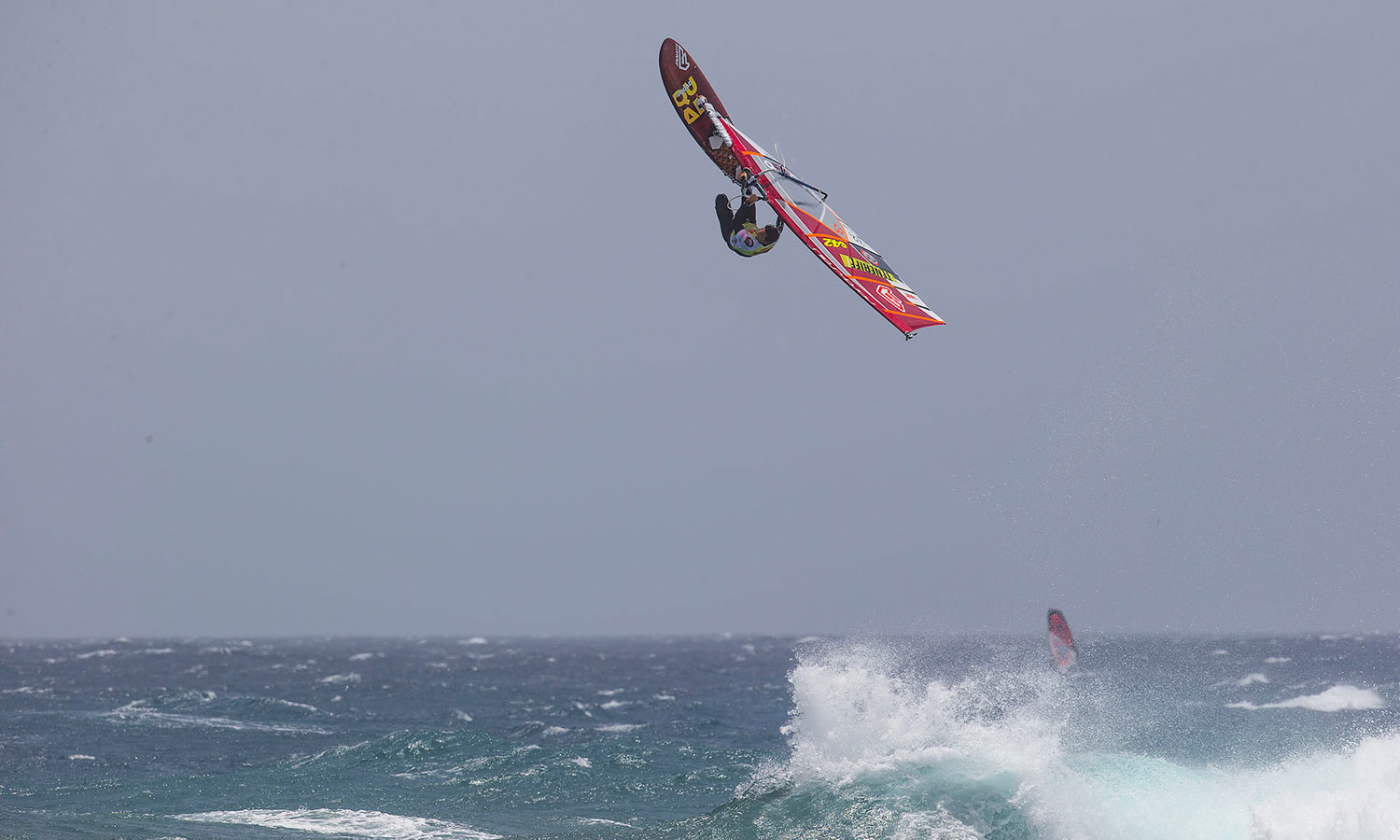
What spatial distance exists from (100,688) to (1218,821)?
42.4 metres

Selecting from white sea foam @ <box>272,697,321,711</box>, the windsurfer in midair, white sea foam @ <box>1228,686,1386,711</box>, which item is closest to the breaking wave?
the windsurfer in midair

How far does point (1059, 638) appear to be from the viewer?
46.5m

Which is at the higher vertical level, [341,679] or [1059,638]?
[1059,638]

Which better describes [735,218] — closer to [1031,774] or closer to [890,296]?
[890,296]

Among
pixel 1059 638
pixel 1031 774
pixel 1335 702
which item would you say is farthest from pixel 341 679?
pixel 1031 774

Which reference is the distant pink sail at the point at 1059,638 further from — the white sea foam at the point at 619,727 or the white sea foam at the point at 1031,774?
the white sea foam at the point at 1031,774

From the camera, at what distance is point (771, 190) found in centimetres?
1448

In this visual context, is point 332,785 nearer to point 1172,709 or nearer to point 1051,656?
point 1172,709

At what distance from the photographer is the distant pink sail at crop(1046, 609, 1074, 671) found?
152ft

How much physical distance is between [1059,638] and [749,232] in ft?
120

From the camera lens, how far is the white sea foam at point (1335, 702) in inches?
1350

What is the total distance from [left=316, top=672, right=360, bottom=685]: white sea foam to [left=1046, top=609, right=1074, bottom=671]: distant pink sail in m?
28.7

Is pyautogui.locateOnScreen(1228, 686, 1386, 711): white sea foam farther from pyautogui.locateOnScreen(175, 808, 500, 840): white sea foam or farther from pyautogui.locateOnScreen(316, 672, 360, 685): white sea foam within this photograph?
pyautogui.locateOnScreen(316, 672, 360, 685): white sea foam

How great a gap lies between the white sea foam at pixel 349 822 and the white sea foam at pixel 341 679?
3261cm
